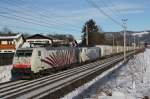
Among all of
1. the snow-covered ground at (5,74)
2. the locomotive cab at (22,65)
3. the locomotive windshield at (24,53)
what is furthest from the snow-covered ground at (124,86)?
the snow-covered ground at (5,74)

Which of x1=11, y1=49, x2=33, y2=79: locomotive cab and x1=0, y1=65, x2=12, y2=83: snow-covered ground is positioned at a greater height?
x1=11, y1=49, x2=33, y2=79: locomotive cab

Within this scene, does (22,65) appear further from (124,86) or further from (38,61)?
(124,86)

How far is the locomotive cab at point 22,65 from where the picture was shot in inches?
1067

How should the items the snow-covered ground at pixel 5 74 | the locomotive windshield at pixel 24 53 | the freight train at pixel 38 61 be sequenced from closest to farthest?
1. the freight train at pixel 38 61
2. the locomotive windshield at pixel 24 53
3. the snow-covered ground at pixel 5 74

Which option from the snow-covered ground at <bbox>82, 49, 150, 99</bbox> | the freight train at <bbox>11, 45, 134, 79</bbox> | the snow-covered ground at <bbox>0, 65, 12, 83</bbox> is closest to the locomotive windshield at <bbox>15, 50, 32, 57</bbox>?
the freight train at <bbox>11, 45, 134, 79</bbox>

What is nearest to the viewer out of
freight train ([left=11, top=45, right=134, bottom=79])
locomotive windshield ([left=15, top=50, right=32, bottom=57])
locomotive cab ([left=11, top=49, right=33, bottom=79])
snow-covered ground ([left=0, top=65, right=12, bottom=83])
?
locomotive cab ([left=11, top=49, right=33, bottom=79])

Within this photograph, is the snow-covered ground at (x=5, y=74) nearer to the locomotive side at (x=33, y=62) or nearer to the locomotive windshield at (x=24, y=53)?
the locomotive side at (x=33, y=62)

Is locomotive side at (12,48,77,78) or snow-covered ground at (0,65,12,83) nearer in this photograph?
locomotive side at (12,48,77,78)

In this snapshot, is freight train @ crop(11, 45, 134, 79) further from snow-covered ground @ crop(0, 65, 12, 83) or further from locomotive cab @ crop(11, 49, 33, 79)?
snow-covered ground @ crop(0, 65, 12, 83)

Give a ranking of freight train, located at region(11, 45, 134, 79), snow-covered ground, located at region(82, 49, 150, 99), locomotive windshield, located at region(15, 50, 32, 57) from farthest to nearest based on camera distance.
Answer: locomotive windshield, located at region(15, 50, 32, 57) < freight train, located at region(11, 45, 134, 79) < snow-covered ground, located at region(82, 49, 150, 99)

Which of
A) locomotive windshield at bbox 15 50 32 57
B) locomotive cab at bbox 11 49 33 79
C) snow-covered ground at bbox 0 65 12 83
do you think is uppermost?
locomotive windshield at bbox 15 50 32 57

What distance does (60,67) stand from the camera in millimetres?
36031

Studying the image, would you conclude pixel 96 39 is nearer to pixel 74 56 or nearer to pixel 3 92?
pixel 74 56

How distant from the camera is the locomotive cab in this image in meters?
27.1
